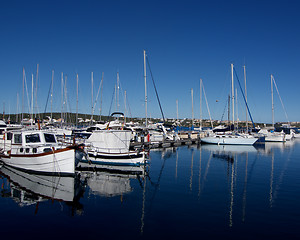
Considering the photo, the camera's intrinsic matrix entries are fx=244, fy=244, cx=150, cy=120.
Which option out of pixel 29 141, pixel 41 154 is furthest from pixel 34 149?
pixel 29 141

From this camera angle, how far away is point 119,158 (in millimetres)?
25891

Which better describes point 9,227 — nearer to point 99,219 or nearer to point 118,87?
point 99,219

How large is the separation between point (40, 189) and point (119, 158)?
31.7 feet

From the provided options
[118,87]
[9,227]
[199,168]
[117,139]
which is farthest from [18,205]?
[118,87]

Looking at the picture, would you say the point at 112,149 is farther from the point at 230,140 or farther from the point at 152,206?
the point at 230,140

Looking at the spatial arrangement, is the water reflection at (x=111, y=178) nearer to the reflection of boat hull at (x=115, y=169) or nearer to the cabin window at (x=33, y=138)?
the reflection of boat hull at (x=115, y=169)

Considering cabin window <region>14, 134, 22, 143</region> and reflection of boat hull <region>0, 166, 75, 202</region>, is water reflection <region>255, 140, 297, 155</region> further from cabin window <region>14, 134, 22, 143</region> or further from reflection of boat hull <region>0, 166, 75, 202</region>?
cabin window <region>14, 134, 22, 143</region>

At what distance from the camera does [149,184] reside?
1897 centimetres

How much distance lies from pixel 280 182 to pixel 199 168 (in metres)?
8.34

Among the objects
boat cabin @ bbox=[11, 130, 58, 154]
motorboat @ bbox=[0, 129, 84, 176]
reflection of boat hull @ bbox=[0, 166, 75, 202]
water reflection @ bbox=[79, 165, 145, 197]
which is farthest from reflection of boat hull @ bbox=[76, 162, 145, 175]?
reflection of boat hull @ bbox=[0, 166, 75, 202]

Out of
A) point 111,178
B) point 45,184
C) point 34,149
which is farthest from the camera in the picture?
point 111,178

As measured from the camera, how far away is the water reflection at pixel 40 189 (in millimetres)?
15062

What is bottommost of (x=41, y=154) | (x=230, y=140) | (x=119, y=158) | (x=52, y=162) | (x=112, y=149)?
(x=119, y=158)

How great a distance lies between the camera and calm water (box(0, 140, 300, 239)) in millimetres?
10586
